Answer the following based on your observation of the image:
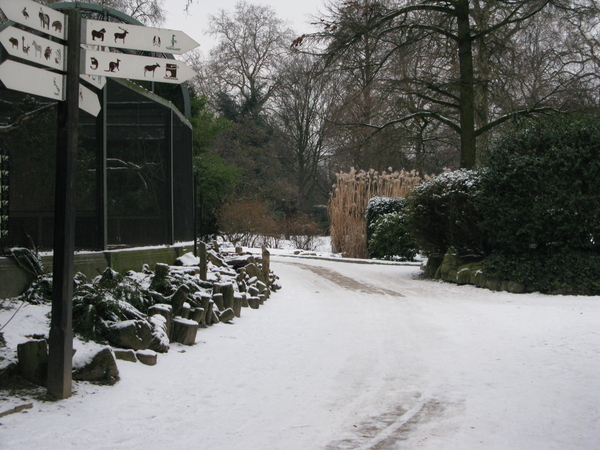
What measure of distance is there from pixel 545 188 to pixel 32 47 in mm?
8207

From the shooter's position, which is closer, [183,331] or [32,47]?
[32,47]

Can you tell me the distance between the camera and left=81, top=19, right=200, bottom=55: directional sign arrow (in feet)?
→ 13.0

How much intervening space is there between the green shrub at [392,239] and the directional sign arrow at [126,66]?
39.8 ft

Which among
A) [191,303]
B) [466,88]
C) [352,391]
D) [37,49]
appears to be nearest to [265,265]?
[191,303]

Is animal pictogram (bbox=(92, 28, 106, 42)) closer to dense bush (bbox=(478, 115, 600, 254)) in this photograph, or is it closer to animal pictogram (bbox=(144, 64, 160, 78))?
animal pictogram (bbox=(144, 64, 160, 78))

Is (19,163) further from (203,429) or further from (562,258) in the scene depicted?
(562,258)

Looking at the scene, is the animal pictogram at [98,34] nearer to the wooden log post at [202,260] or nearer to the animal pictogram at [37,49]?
the animal pictogram at [37,49]

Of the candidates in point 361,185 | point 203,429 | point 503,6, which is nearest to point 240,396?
point 203,429

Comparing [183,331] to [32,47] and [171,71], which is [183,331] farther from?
[32,47]

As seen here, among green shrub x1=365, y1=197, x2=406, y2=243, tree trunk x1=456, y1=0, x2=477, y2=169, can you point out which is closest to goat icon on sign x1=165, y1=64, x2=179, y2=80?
tree trunk x1=456, y1=0, x2=477, y2=169

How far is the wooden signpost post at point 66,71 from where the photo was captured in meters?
3.52

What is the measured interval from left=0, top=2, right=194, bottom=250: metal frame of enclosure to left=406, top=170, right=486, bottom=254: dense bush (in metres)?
4.89

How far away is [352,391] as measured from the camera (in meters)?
4.20

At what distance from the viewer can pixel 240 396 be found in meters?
4.05
